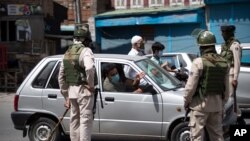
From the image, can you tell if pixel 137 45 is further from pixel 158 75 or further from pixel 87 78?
pixel 87 78

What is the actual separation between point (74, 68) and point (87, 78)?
0.34 m

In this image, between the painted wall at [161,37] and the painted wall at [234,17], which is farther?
the painted wall at [161,37]

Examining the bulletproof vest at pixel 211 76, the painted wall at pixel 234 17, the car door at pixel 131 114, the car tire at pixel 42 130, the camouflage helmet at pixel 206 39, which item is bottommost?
the car tire at pixel 42 130

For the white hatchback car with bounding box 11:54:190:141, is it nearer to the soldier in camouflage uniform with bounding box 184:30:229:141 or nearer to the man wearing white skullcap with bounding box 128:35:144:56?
the man wearing white skullcap with bounding box 128:35:144:56

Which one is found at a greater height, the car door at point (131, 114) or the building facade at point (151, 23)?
the building facade at point (151, 23)

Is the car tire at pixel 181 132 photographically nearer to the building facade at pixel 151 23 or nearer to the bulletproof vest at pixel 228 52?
the bulletproof vest at pixel 228 52

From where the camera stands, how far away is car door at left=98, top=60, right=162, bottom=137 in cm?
784

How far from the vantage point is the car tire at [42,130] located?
8.38 m

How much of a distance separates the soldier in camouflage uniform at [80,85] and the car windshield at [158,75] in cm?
122

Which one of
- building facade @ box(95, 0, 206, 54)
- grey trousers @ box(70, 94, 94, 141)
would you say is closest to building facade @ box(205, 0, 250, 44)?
building facade @ box(95, 0, 206, 54)

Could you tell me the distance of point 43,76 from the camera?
8.57m

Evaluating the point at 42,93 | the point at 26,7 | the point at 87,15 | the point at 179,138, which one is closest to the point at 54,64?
the point at 42,93

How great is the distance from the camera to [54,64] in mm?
8555

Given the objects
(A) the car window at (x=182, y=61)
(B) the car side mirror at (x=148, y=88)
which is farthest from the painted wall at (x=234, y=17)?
(B) the car side mirror at (x=148, y=88)
